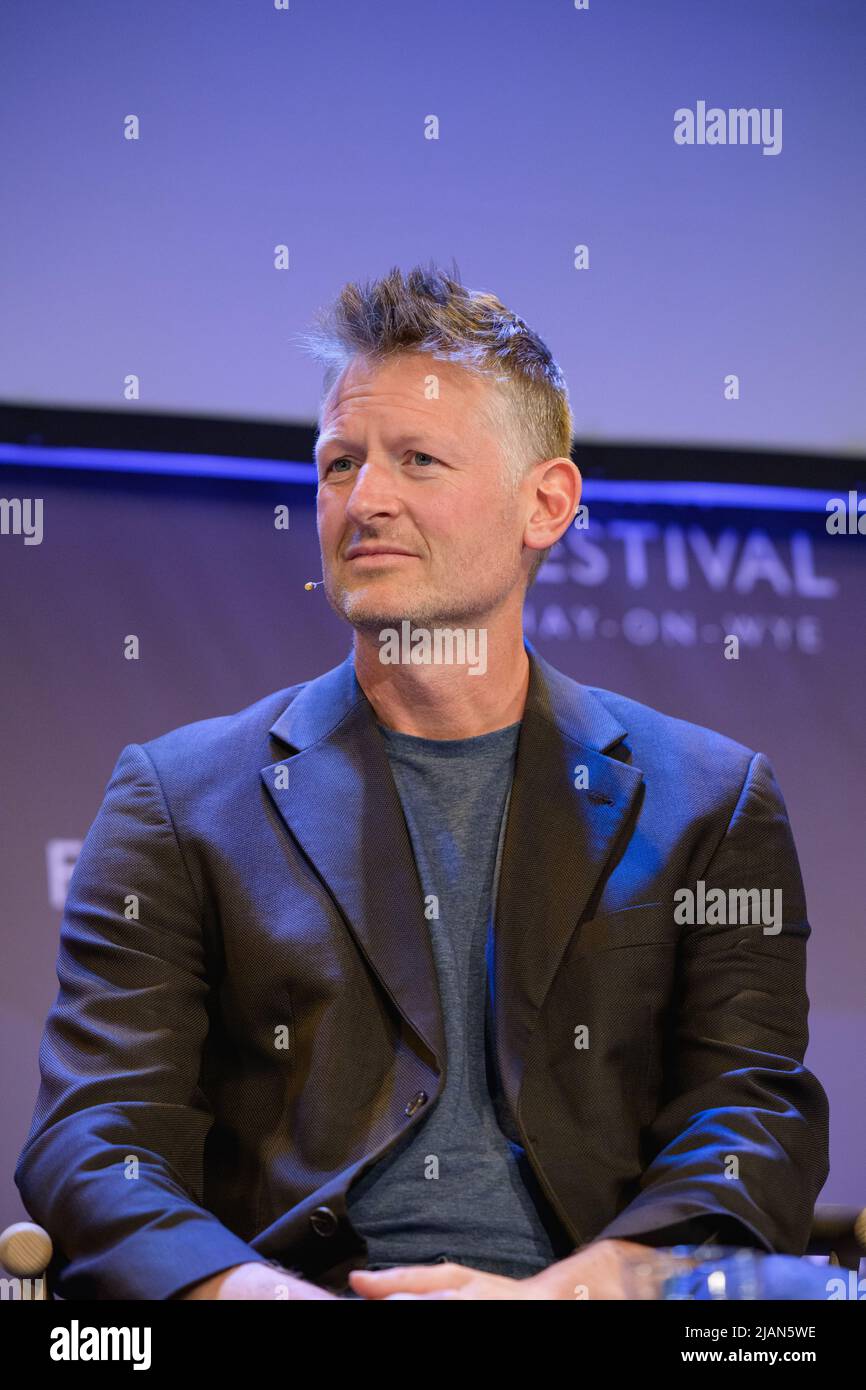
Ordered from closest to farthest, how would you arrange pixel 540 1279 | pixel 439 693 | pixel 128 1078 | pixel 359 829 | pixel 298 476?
pixel 540 1279 < pixel 128 1078 < pixel 359 829 < pixel 439 693 < pixel 298 476

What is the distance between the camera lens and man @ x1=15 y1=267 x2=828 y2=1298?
1.95 metres

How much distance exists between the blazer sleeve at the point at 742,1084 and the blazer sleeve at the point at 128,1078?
1.93 ft

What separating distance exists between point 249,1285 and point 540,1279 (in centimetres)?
38

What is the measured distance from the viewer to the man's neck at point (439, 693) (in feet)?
7.39

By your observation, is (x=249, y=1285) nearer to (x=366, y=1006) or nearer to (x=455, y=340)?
(x=366, y=1006)

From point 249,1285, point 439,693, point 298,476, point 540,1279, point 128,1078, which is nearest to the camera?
point 249,1285

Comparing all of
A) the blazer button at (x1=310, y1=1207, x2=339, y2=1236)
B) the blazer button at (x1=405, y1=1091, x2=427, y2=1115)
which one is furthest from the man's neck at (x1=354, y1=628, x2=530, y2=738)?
the blazer button at (x1=310, y1=1207, x2=339, y2=1236)

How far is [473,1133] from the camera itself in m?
2.02

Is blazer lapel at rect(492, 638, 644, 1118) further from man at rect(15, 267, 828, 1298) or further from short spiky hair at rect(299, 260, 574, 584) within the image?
short spiky hair at rect(299, 260, 574, 584)

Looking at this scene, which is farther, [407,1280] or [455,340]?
[455,340]

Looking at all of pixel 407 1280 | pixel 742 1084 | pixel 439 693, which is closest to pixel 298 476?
pixel 439 693

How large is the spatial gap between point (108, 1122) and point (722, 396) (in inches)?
70.3

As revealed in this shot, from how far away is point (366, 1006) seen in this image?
80.6 inches
